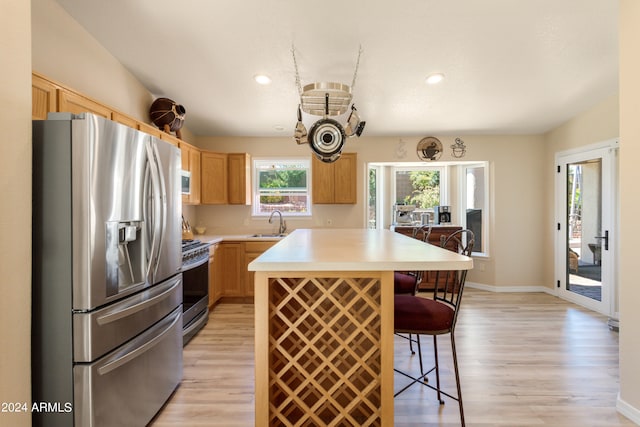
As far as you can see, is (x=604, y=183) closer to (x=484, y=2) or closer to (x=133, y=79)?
(x=484, y=2)

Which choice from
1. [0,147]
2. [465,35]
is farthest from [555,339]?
[0,147]

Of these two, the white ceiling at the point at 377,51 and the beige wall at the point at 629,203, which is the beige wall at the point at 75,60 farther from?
the beige wall at the point at 629,203

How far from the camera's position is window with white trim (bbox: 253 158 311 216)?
5.00 m

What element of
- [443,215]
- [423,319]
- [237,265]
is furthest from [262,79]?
[443,215]

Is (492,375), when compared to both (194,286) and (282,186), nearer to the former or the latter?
(194,286)

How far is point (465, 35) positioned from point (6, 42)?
2.94 metres

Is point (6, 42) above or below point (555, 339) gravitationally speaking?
above

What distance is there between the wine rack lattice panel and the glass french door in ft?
12.2

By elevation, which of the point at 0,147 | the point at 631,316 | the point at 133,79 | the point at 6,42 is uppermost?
the point at 133,79

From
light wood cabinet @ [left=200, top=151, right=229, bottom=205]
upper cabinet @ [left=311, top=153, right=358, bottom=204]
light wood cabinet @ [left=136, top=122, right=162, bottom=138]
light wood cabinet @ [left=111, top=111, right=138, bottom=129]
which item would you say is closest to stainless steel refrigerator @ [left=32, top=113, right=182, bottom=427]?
light wood cabinet @ [left=111, top=111, right=138, bottom=129]

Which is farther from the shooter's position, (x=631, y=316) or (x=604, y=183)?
(x=604, y=183)

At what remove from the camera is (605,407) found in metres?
1.96

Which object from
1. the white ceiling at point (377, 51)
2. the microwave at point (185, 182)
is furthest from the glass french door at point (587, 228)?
the microwave at point (185, 182)

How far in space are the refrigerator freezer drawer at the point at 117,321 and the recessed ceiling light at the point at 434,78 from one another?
3.08 meters
